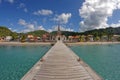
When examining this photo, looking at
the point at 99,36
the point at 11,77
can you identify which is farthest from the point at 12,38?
the point at 11,77

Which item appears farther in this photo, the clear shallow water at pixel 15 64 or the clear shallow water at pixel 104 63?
the clear shallow water at pixel 104 63

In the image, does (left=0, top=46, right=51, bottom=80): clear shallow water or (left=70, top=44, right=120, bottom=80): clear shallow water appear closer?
(left=0, top=46, right=51, bottom=80): clear shallow water

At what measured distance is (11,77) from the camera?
55.9 feet

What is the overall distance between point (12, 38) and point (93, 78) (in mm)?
120956

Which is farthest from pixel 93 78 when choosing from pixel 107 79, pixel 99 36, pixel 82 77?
pixel 99 36

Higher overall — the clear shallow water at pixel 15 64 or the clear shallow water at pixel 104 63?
the clear shallow water at pixel 15 64

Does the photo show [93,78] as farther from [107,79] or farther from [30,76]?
[107,79]

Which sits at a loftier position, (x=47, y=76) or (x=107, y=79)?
(x=47, y=76)

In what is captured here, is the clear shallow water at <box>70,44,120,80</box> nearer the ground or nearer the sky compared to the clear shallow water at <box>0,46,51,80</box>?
nearer the ground

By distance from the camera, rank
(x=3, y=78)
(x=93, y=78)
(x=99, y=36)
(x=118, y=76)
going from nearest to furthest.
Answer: (x=93, y=78) < (x=3, y=78) < (x=118, y=76) < (x=99, y=36)

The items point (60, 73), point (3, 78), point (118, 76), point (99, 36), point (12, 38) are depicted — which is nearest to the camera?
point (60, 73)

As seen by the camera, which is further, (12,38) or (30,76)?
(12,38)

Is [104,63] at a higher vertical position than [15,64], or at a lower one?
lower

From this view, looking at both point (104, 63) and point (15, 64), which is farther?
point (104, 63)
